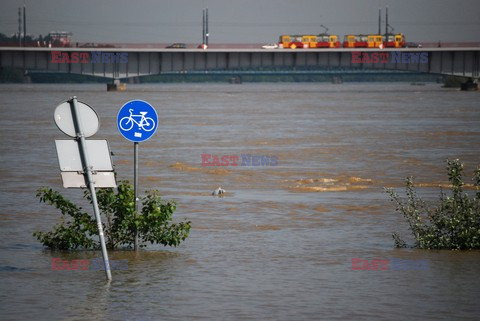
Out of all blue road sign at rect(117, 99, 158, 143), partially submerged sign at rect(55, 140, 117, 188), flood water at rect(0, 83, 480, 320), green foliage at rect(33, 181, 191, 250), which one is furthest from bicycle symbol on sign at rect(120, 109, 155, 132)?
flood water at rect(0, 83, 480, 320)

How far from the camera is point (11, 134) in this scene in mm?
50844

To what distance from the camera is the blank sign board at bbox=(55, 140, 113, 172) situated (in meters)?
13.2

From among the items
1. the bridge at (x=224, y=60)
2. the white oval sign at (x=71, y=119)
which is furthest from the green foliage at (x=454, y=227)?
the bridge at (x=224, y=60)

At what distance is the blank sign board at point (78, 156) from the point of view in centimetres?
1318

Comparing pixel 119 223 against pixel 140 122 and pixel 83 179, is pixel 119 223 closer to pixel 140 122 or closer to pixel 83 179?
pixel 140 122

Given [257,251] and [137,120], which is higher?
[137,120]

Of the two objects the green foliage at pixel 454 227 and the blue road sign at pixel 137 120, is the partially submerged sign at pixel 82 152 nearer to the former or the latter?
the blue road sign at pixel 137 120

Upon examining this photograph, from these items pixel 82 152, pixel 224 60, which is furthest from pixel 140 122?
pixel 224 60

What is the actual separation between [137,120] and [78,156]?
7.80 feet

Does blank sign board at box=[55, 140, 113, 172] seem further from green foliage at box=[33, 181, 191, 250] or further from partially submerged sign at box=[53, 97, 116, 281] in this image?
green foliage at box=[33, 181, 191, 250]

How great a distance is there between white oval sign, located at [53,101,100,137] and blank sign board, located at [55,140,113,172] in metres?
0.22

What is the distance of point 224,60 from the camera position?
14100cm

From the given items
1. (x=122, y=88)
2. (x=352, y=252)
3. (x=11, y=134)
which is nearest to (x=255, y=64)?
(x=122, y=88)

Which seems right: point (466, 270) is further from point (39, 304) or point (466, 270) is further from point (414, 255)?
point (39, 304)
